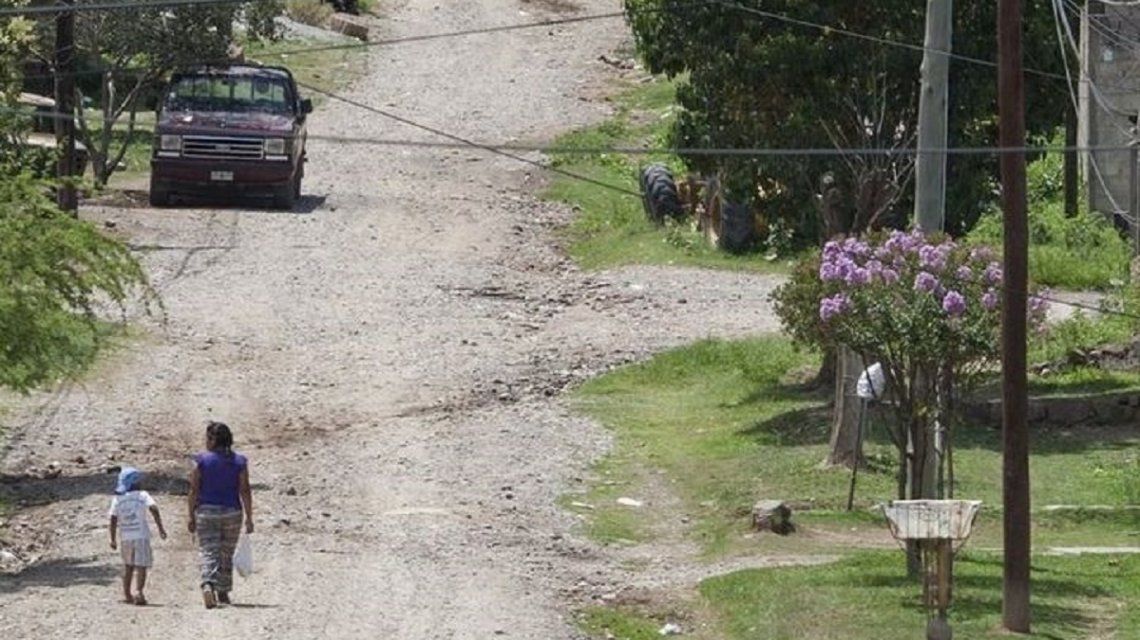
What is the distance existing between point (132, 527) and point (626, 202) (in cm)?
2604

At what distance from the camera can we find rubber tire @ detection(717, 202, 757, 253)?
41406mm

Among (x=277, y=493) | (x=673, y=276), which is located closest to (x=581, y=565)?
(x=277, y=493)

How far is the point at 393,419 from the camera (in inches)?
1259

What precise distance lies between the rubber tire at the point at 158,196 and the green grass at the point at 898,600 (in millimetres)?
20942

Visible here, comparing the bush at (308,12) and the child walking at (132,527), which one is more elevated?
the bush at (308,12)

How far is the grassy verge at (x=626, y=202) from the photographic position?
41469mm

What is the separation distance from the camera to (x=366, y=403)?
3281cm

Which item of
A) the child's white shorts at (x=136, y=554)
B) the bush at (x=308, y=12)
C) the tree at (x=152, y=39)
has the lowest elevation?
the child's white shorts at (x=136, y=554)

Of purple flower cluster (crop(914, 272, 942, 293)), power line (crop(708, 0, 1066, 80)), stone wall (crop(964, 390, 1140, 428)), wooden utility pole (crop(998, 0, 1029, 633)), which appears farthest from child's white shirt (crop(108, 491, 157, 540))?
stone wall (crop(964, 390, 1140, 428))

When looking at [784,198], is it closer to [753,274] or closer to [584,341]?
[584,341]

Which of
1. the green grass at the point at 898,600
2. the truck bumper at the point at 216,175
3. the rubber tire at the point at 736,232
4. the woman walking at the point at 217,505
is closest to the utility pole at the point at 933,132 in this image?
the green grass at the point at 898,600

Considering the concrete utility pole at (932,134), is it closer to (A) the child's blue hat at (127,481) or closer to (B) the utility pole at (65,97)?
(A) the child's blue hat at (127,481)

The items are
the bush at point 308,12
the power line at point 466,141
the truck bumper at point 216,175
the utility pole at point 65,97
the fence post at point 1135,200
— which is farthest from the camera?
the bush at point 308,12

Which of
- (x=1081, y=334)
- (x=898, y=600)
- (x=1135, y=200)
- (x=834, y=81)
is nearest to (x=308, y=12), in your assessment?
(x=1135, y=200)
